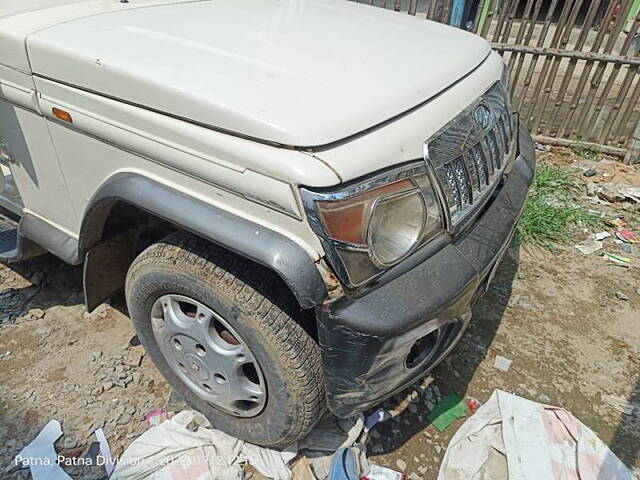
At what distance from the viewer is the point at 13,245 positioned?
2.41m

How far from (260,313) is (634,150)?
4702 mm

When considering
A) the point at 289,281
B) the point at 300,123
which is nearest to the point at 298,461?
the point at 289,281

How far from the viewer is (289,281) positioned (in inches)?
50.9

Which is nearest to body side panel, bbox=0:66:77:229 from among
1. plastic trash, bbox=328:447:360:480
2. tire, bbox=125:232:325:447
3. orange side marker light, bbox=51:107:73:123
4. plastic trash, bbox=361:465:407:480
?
orange side marker light, bbox=51:107:73:123

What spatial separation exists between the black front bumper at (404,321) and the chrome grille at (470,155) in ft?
0.38

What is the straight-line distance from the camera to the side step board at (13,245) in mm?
2338

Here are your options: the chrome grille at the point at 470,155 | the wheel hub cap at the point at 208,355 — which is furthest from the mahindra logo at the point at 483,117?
the wheel hub cap at the point at 208,355

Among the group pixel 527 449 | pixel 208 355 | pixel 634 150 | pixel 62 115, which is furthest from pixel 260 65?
pixel 634 150

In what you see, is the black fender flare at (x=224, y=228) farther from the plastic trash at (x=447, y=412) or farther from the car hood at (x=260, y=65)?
the plastic trash at (x=447, y=412)

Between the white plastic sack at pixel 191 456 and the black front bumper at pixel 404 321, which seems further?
the white plastic sack at pixel 191 456

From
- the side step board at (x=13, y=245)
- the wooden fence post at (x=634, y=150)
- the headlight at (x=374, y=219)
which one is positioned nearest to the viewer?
the headlight at (x=374, y=219)

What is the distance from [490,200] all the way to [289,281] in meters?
1.05

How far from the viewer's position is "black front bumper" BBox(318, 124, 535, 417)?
1.37m

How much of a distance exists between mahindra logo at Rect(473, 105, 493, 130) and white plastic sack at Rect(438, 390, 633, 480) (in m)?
1.26
